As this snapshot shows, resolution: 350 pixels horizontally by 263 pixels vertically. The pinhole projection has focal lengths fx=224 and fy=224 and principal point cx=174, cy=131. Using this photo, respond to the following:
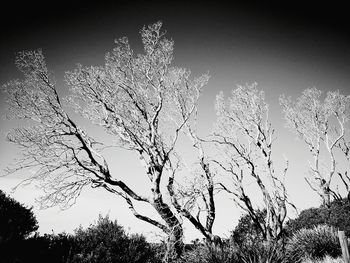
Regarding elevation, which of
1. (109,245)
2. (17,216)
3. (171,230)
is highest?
(17,216)

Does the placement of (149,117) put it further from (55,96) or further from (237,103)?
(237,103)

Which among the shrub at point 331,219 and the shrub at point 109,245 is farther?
the shrub at point 331,219

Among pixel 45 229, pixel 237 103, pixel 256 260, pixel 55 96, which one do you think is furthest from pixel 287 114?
pixel 45 229

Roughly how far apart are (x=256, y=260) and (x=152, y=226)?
450 cm

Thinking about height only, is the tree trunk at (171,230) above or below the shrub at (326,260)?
above

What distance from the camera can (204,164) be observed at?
1078cm

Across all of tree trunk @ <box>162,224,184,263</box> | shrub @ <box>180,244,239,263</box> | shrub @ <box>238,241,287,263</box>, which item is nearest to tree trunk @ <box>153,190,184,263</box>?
tree trunk @ <box>162,224,184,263</box>

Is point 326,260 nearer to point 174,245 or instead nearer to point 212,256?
point 212,256

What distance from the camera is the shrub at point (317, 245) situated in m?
8.95

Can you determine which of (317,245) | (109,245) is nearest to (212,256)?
(109,245)

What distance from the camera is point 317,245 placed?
9242 millimetres

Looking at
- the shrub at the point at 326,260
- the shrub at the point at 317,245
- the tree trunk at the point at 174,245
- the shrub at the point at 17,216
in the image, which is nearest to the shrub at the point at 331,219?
the shrub at the point at 317,245

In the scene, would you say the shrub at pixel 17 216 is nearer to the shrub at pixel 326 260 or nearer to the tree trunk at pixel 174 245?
the tree trunk at pixel 174 245

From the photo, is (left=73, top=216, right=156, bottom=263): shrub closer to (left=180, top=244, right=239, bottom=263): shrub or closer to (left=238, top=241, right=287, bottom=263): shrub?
(left=180, top=244, right=239, bottom=263): shrub
